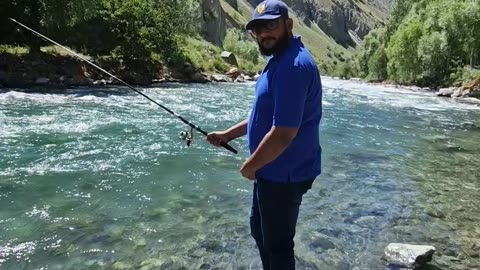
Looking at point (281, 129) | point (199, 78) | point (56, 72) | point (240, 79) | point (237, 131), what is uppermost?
point (281, 129)

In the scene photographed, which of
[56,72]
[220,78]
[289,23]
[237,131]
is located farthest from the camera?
[220,78]

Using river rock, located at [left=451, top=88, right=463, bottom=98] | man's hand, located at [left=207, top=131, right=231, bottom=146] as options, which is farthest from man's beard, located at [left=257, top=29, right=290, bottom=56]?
river rock, located at [left=451, top=88, right=463, bottom=98]

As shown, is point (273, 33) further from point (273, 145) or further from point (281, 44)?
point (273, 145)

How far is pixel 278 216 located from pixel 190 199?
217 inches

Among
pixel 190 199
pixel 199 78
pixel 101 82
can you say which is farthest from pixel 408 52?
pixel 190 199

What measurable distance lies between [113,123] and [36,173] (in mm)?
7859

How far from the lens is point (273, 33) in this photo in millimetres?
Result: 3713

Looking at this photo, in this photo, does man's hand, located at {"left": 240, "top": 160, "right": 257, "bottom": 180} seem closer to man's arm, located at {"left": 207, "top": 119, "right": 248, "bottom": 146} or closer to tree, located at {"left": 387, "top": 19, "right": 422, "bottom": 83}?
man's arm, located at {"left": 207, "top": 119, "right": 248, "bottom": 146}

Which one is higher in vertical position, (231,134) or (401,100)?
(231,134)

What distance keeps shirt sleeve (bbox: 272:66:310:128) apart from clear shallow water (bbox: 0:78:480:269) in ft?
11.4

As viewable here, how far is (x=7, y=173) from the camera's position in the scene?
33.7ft

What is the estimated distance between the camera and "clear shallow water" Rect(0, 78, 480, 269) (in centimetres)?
668

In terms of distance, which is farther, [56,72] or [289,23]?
[56,72]

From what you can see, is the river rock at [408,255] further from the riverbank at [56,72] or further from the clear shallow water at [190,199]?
the riverbank at [56,72]
